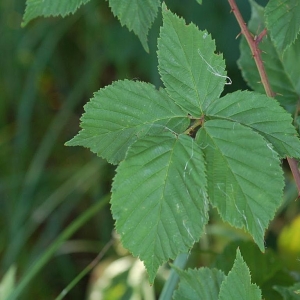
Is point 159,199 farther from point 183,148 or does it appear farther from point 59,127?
point 59,127

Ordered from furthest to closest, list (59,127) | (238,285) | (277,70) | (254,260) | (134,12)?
1. (59,127)
2. (254,260)
3. (277,70)
4. (134,12)
5. (238,285)

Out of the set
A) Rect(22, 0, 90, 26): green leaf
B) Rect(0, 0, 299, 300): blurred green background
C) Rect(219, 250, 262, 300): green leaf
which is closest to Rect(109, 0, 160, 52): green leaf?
Rect(22, 0, 90, 26): green leaf

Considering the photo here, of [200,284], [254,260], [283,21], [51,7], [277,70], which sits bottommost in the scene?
[254,260]

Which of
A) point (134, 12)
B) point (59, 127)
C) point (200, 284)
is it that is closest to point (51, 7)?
point (134, 12)

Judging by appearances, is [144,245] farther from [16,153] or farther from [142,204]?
[16,153]

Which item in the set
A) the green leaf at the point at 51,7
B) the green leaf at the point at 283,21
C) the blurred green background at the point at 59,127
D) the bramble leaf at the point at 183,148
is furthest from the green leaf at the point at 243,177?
the blurred green background at the point at 59,127

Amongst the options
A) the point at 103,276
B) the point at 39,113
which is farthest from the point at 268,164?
the point at 39,113
